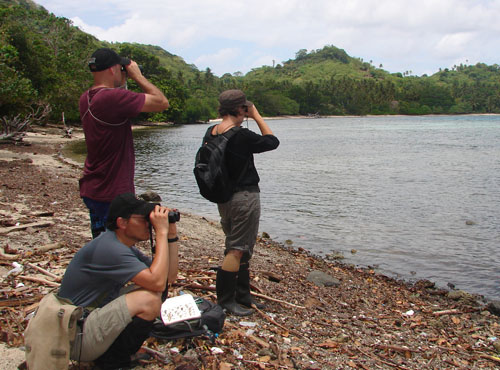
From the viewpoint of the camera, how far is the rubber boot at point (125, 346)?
123 inches

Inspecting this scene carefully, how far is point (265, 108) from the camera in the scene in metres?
144

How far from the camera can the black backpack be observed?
4383 mm

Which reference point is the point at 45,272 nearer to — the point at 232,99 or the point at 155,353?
the point at 155,353

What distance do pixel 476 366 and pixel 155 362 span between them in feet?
10.3

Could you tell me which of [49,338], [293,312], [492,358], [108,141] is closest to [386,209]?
[492,358]

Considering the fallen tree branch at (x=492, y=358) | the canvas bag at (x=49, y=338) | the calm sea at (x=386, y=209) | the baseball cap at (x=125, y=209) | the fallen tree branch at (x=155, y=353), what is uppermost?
the baseball cap at (x=125, y=209)

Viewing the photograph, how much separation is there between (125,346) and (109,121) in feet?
5.68

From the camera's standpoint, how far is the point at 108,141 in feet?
12.4

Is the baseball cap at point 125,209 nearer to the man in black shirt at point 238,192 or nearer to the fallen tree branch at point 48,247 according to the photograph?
the man in black shirt at point 238,192

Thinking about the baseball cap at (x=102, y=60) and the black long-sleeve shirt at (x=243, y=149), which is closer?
the baseball cap at (x=102, y=60)

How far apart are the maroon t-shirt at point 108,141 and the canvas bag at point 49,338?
→ 117cm

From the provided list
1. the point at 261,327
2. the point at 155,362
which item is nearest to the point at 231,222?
the point at 261,327

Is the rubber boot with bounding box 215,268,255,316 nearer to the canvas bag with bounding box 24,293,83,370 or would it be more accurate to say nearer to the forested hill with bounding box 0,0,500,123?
the canvas bag with bounding box 24,293,83,370

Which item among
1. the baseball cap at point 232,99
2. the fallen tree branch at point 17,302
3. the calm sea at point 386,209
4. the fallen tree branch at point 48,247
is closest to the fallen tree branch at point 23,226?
the fallen tree branch at point 48,247
